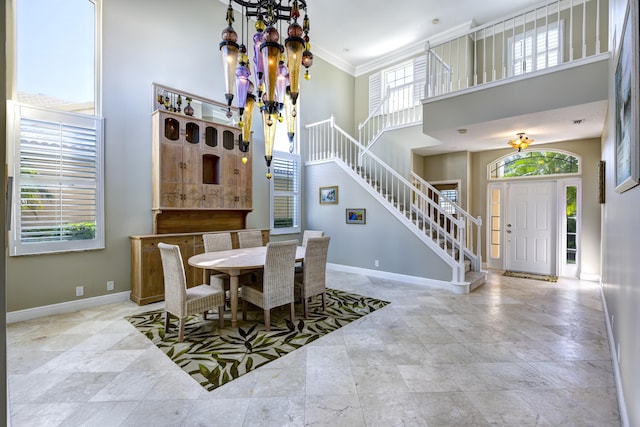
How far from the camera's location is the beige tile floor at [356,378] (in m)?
1.95

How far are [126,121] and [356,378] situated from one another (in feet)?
15.2

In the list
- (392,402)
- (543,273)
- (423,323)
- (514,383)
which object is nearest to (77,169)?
(392,402)

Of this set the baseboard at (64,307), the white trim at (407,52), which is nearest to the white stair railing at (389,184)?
the white trim at (407,52)

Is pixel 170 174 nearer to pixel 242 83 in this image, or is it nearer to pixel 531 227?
pixel 242 83

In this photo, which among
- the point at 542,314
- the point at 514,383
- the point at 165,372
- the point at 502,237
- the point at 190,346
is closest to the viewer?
the point at 514,383

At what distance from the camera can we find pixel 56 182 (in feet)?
12.3

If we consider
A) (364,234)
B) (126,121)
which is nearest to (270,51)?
(126,121)

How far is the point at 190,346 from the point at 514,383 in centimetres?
290

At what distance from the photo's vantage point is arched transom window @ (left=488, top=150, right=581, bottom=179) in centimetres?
587

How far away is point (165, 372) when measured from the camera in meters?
2.46

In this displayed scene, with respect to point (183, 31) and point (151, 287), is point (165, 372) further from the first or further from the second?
point (183, 31)

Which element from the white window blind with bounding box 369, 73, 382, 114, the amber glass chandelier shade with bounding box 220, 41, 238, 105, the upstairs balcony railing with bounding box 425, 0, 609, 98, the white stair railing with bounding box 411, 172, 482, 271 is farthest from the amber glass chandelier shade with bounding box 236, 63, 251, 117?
the white window blind with bounding box 369, 73, 382, 114

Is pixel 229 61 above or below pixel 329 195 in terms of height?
above

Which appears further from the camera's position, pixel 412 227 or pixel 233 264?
pixel 412 227
